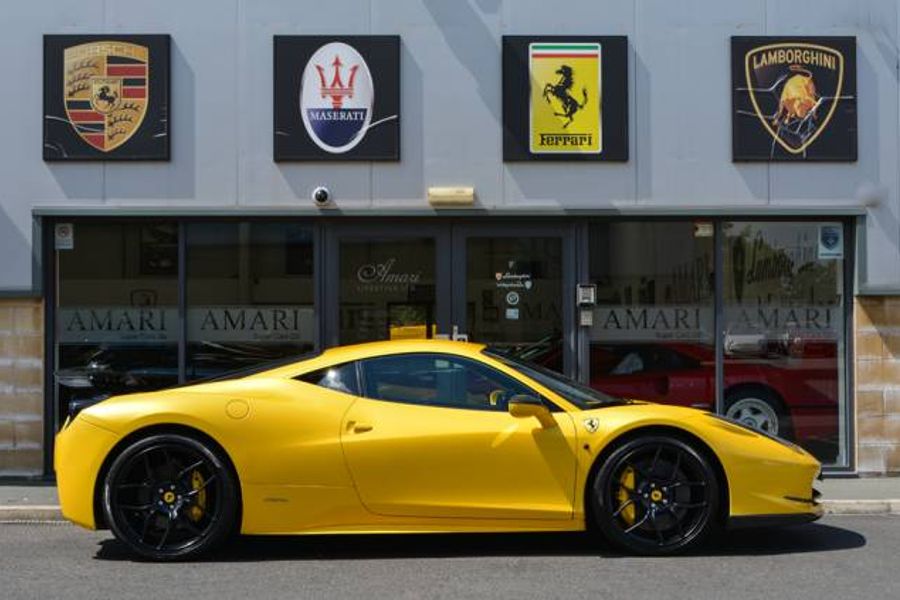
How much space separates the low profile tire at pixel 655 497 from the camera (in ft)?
20.8

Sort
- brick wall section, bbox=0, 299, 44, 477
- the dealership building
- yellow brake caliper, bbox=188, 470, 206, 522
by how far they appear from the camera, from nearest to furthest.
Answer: yellow brake caliper, bbox=188, 470, 206, 522
brick wall section, bbox=0, 299, 44, 477
the dealership building

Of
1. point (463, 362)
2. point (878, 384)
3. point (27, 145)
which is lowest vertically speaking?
point (878, 384)

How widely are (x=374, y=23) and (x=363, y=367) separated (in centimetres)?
463

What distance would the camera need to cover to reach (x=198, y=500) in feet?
21.0

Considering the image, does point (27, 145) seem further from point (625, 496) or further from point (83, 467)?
point (625, 496)

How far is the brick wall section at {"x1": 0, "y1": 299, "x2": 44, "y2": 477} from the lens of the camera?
9.74 metres

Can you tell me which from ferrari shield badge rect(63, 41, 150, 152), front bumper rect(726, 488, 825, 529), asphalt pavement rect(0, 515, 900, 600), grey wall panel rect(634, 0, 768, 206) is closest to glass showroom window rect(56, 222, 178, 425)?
ferrari shield badge rect(63, 41, 150, 152)

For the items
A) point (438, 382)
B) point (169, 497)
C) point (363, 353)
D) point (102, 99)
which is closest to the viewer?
point (169, 497)

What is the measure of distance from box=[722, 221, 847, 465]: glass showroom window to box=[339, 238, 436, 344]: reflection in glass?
3103 millimetres

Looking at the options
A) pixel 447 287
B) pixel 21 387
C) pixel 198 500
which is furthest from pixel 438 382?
pixel 21 387

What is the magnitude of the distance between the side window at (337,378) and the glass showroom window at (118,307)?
12.4 feet

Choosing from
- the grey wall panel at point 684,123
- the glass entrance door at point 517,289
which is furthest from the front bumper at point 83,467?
the grey wall panel at point 684,123

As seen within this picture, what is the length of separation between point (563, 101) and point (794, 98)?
236 cm

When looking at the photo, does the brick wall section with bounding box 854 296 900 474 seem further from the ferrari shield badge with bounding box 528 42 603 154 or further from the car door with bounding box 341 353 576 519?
the car door with bounding box 341 353 576 519
